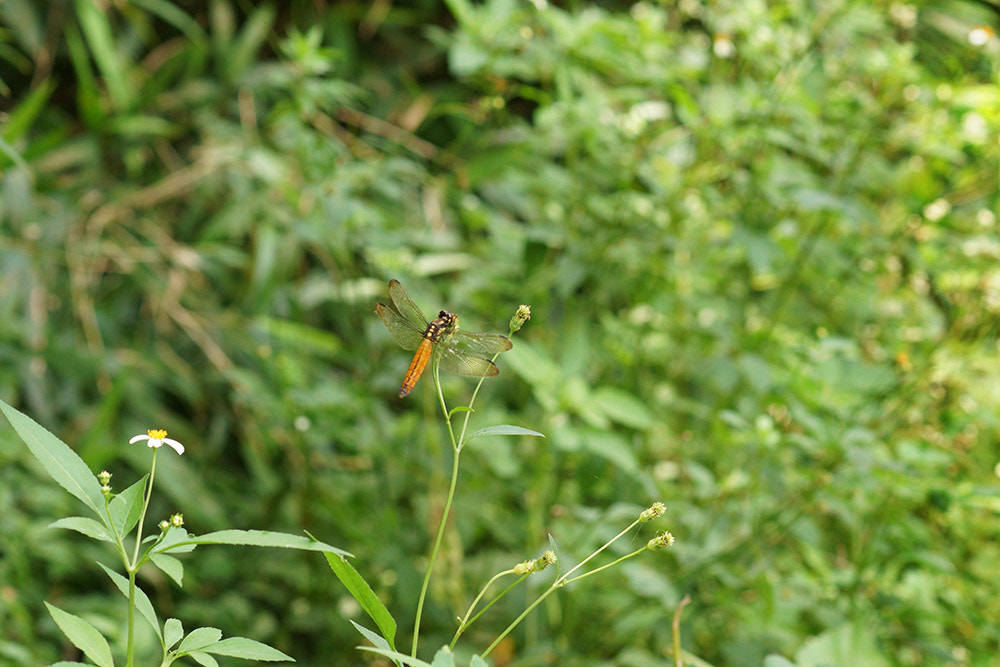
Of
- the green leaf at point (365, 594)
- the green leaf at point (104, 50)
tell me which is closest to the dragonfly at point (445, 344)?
the green leaf at point (365, 594)

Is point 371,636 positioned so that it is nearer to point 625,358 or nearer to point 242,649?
point 242,649

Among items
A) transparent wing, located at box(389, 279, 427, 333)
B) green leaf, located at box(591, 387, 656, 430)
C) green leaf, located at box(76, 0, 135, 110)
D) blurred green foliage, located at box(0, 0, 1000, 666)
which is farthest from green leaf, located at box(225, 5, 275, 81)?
transparent wing, located at box(389, 279, 427, 333)

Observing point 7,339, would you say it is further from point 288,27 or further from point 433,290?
point 288,27

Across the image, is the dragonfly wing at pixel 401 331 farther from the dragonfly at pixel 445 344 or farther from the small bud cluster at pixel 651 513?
the small bud cluster at pixel 651 513

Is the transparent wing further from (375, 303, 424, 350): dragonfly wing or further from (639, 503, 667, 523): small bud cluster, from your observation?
(639, 503, 667, 523): small bud cluster

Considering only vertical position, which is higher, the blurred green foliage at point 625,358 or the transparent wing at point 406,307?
the transparent wing at point 406,307

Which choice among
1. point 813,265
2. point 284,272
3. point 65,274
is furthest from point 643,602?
point 65,274
